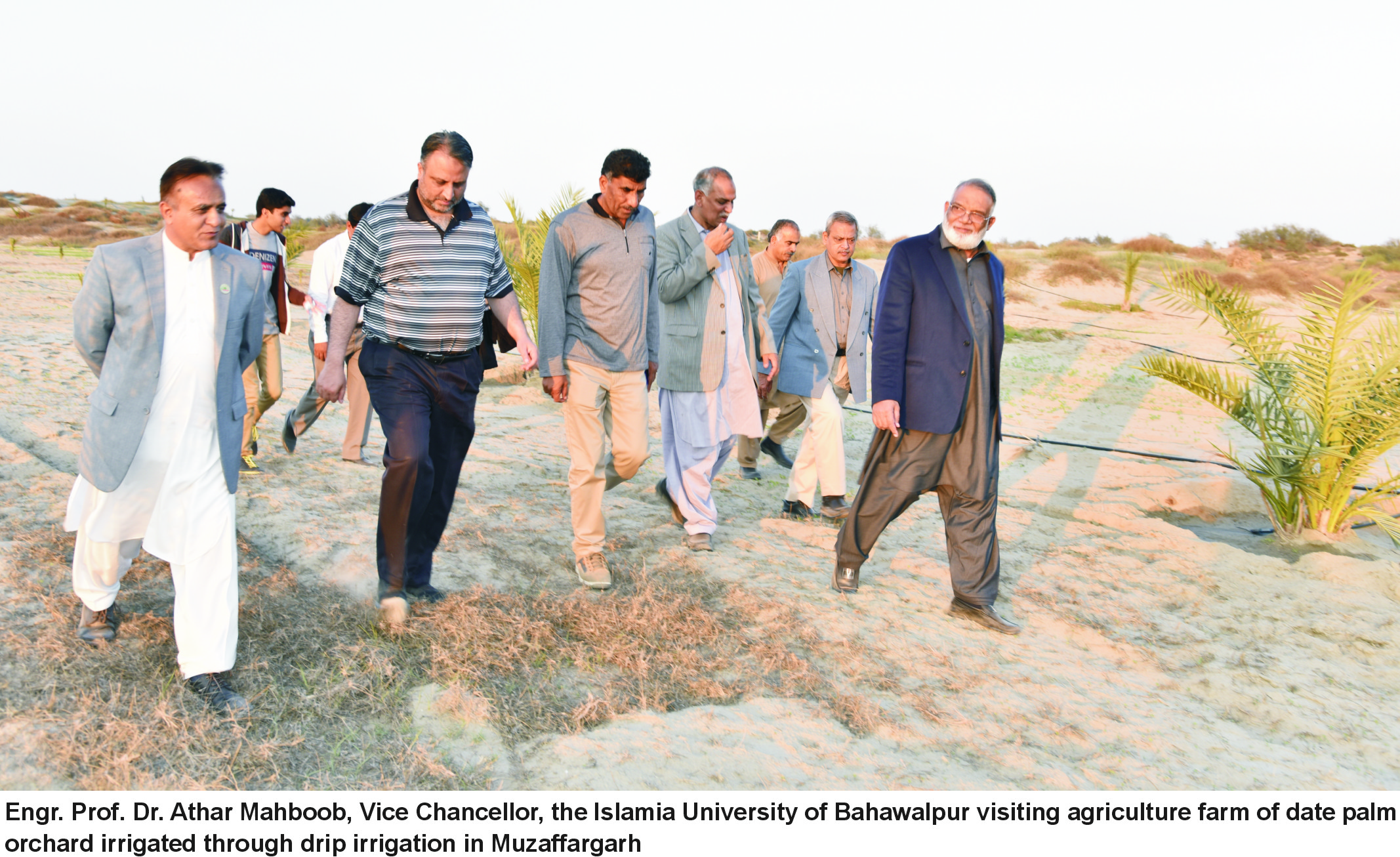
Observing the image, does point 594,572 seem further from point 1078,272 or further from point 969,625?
point 1078,272

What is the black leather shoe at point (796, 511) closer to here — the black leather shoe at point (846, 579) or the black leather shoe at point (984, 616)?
the black leather shoe at point (846, 579)

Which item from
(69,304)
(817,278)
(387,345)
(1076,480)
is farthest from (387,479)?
(69,304)

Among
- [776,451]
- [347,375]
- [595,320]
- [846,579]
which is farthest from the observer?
[776,451]

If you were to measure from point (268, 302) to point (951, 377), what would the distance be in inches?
166

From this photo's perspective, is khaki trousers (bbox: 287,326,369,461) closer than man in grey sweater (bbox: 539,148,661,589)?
No

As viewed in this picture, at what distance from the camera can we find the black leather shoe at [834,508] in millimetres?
5836

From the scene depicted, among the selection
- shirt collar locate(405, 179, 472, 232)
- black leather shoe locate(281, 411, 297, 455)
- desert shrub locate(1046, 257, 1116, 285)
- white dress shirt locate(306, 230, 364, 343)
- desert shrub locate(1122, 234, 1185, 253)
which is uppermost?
desert shrub locate(1122, 234, 1185, 253)

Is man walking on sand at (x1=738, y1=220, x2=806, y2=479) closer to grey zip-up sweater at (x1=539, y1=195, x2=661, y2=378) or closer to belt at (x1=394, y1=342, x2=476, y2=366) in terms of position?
grey zip-up sweater at (x1=539, y1=195, x2=661, y2=378)

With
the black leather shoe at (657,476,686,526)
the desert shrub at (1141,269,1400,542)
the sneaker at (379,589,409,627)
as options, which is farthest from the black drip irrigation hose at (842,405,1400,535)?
the sneaker at (379,589,409,627)

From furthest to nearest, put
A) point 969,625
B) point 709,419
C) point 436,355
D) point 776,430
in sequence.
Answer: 1. point 776,430
2. point 709,419
3. point 969,625
4. point 436,355

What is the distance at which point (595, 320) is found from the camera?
14.4 ft

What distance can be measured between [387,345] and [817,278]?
3106 mm

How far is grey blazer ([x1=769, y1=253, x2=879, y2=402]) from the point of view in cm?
602

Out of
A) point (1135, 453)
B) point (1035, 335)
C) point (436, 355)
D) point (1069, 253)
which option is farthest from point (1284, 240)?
point (436, 355)
